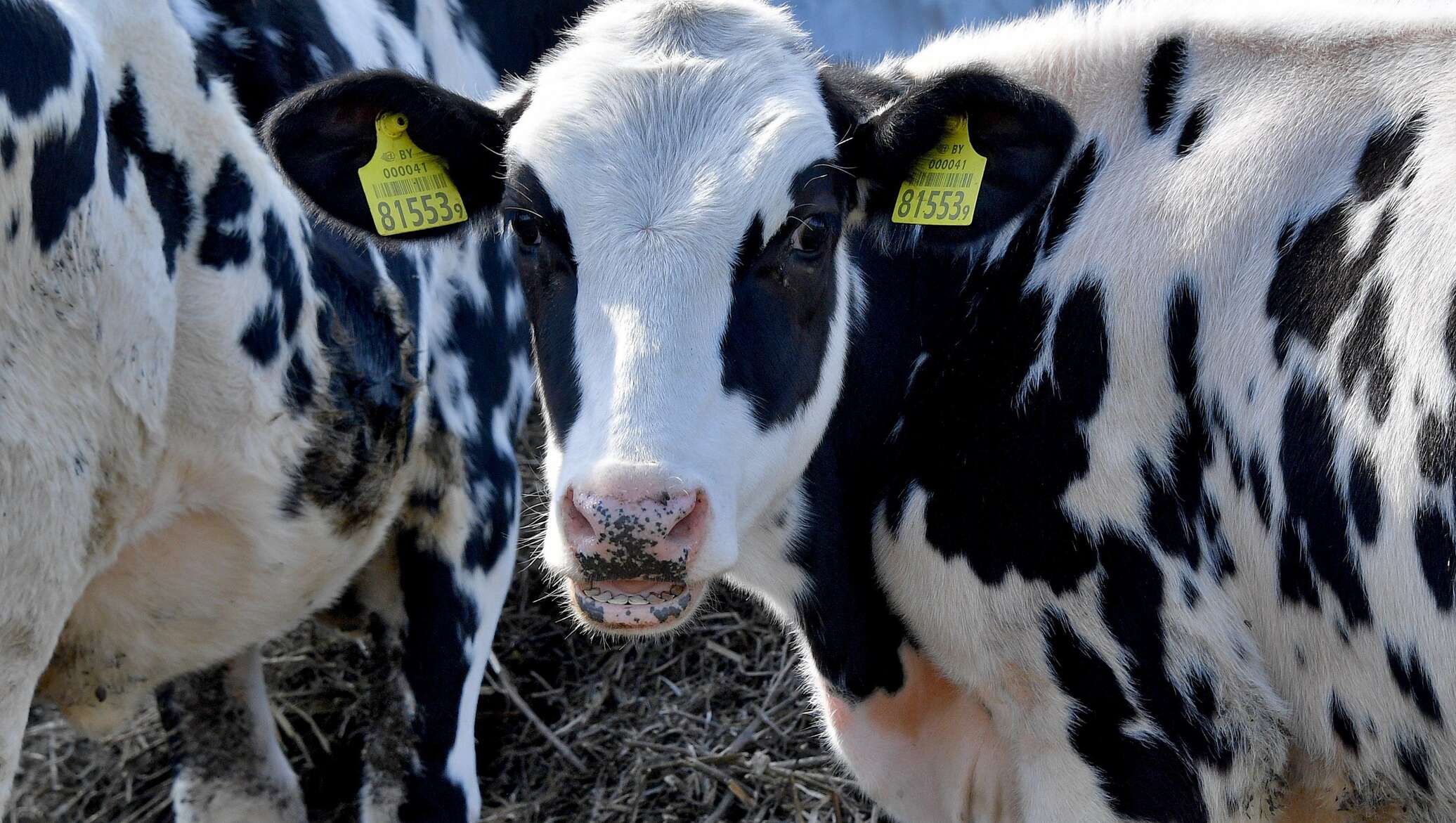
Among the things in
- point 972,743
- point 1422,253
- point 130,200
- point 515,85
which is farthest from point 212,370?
point 1422,253

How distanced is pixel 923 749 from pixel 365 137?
1.86 metres

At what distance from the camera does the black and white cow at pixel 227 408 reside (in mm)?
2658

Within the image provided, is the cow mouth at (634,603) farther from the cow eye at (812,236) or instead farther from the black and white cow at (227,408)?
the black and white cow at (227,408)

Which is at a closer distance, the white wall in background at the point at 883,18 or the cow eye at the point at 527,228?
the cow eye at the point at 527,228

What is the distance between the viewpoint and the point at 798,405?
106 inches

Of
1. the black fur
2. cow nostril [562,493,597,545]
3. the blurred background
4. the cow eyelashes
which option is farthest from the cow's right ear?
the blurred background

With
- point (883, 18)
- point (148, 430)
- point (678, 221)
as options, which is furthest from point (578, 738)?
point (883, 18)

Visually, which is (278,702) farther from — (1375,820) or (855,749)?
(1375,820)

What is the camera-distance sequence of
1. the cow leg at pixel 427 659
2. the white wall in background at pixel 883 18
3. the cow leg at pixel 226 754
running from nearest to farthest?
the cow leg at pixel 427 659 < the cow leg at pixel 226 754 < the white wall in background at pixel 883 18

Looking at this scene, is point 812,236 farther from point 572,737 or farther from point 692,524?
point 572,737

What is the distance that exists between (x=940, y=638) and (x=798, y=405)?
0.68 metres

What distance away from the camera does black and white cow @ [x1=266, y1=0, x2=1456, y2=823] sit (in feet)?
8.02

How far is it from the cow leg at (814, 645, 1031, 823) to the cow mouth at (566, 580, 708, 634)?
0.94 meters

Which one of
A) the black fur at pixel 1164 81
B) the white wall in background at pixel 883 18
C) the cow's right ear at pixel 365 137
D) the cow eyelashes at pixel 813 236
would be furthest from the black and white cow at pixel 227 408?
the white wall in background at pixel 883 18
